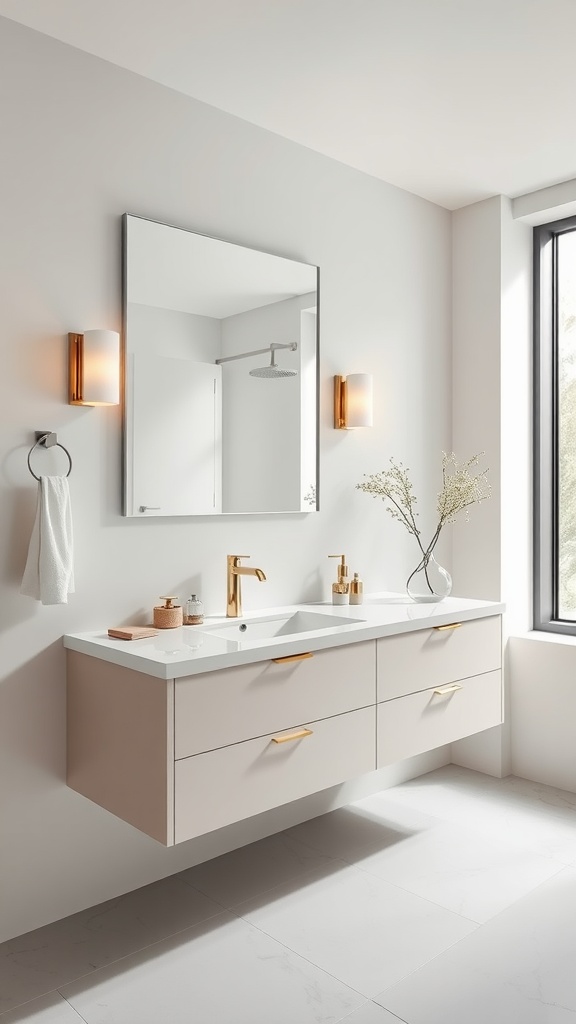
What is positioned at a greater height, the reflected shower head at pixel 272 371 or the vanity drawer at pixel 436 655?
the reflected shower head at pixel 272 371

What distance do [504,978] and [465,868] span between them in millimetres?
576

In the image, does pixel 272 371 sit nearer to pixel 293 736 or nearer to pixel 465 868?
pixel 293 736

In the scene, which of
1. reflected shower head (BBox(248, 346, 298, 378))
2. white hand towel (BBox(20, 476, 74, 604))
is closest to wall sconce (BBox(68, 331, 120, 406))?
white hand towel (BBox(20, 476, 74, 604))

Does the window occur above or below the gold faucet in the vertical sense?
above

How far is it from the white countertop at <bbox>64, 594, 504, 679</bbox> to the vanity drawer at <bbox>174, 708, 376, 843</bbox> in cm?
23

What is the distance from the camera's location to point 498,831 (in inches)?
109

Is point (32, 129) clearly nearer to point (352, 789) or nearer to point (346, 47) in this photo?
point (346, 47)

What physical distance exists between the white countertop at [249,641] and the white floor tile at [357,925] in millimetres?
785

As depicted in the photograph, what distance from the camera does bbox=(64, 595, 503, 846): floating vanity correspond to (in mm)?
1864

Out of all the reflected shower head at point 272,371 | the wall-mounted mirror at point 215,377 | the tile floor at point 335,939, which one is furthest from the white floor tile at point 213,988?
the reflected shower head at point 272,371

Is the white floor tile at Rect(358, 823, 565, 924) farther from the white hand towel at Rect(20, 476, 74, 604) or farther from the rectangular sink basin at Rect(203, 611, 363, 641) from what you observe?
the white hand towel at Rect(20, 476, 74, 604)

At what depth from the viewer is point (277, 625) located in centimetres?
259

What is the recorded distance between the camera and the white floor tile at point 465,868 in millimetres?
2309

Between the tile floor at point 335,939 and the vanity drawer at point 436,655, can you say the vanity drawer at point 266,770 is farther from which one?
the tile floor at point 335,939
